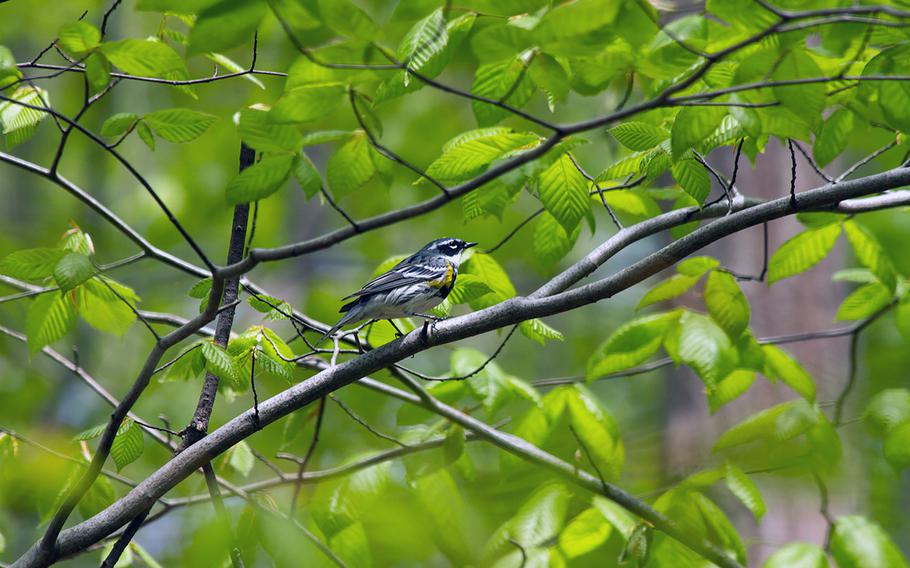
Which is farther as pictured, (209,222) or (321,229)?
(321,229)

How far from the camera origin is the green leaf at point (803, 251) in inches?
125

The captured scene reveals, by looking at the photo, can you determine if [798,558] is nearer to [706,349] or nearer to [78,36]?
[706,349]

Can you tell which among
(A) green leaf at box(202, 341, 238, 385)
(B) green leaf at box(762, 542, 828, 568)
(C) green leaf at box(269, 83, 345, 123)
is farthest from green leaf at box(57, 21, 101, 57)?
(B) green leaf at box(762, 542, 828, 568)

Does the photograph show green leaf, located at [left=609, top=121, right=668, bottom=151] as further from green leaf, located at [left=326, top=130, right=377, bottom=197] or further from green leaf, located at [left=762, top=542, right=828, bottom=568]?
green leaf, located at [left=762, top=542, right=828, bottom=568]

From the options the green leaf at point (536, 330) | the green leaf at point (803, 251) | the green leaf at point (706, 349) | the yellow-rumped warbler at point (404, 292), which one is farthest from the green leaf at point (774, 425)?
the yellow-rumped warbler at point (404, 292)

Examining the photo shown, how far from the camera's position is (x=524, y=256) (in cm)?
943

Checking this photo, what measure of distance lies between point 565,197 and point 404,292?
1304 millimetres

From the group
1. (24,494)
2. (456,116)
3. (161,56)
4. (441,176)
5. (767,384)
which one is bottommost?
(767,384)

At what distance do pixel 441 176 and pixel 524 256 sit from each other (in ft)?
22.3

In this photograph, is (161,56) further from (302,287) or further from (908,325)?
(302,287)

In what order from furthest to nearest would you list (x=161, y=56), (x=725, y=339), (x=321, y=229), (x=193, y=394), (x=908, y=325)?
(x=321, y=229)
(x=193, y=394)
(x=908, y=325)
(x=725, y=339)
(x=161, y=56)

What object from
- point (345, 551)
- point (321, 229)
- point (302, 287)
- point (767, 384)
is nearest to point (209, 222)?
point (302, 287)

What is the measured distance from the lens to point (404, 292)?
12.5 feet

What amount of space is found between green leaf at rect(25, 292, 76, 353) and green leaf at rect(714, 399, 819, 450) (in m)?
2.27
